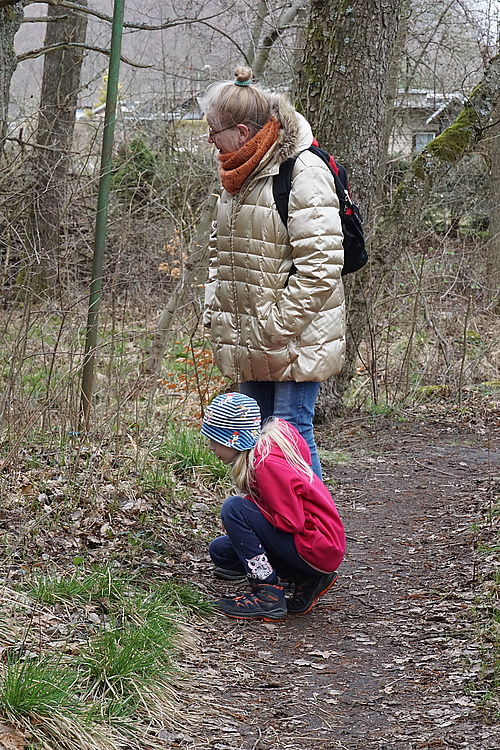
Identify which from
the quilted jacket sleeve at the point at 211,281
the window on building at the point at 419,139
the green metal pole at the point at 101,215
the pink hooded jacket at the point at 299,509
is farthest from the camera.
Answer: the window on building at the point at 419,139

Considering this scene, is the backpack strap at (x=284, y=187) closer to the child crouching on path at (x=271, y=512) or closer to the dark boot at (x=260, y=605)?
the child crouching on path at (x=271, y=512)

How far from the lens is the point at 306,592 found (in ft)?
12.7

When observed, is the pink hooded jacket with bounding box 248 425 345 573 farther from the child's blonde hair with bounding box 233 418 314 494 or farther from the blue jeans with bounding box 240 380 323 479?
the blue jeans with bounding box 240 380 323 479

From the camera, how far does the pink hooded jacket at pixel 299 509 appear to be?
144 inches

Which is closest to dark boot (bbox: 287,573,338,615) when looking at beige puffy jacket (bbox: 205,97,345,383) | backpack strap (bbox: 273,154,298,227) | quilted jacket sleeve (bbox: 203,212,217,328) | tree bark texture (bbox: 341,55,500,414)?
beige puffy jacket (bbox: 205,97,345,383)

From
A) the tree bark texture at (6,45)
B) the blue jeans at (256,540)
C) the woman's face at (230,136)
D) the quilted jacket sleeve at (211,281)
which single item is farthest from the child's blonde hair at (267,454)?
the tree bark texture at (6,45)

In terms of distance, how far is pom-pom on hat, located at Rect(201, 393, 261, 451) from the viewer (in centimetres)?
367

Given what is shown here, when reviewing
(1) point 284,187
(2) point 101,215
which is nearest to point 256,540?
(1) point 284,187

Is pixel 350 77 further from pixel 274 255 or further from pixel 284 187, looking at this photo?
pixel 274 255

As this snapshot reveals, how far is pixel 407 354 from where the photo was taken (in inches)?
330

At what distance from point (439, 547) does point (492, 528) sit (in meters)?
0.33

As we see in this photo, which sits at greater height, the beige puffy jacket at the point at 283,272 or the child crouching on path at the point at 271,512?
the beige puffy jacket at the point at 283,272

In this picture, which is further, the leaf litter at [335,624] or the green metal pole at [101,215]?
the green metal pole at [101,215]

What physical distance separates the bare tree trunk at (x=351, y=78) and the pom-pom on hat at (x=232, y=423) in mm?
3759
